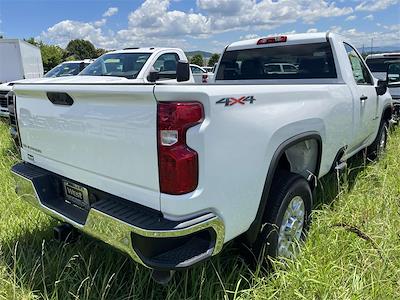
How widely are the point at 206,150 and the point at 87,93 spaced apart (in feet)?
2.83

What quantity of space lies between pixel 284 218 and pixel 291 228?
142 millimetres

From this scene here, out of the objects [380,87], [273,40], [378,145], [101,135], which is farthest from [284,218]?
[378,145]

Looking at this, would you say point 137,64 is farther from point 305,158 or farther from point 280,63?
point 305,158

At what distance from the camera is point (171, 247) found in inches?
82.4

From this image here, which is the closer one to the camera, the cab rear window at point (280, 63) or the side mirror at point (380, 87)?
the cab rear window at point (280, 63)

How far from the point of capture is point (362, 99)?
4.19 metres

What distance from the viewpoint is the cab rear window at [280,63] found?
4.07 m

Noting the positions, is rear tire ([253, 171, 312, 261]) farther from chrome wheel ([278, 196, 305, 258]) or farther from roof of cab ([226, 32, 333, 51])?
roof of cab ([226, 32, 333, 51])

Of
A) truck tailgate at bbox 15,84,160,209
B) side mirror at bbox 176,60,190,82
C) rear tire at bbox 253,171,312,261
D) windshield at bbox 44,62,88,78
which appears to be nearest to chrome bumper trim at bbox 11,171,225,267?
truck tailgate at bbox 15,84,160,209

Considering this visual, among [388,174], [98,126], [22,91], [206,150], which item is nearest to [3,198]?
[22,91]

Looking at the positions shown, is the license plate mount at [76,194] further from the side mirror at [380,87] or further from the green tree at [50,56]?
the green tree at [50,56]

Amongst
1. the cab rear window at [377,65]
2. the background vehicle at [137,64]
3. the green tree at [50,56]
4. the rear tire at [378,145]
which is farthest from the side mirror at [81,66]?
the green tree at [50,56]

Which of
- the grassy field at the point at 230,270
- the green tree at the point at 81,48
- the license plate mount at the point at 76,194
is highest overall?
the green tree at the point at 81,48

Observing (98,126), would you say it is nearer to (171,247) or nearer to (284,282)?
(171,247)
